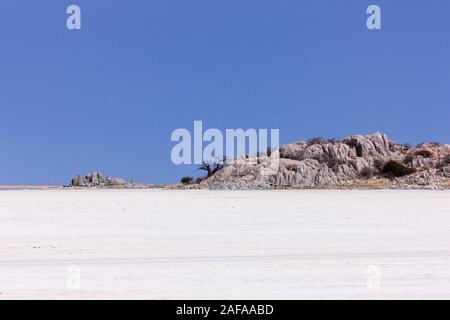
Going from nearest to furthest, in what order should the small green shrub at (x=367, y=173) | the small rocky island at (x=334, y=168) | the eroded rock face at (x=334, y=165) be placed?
1. the small rocky island at (x=334, y=168)
2. the eroded rock face at (x=334, y=165)
3. the small green shrub at (x=367, y=173)

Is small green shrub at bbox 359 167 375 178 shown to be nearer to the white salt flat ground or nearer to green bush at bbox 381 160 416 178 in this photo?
green bush at bbox 381 160 416 178

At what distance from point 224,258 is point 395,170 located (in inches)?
2892

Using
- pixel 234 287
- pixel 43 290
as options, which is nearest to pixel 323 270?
pixel 234 287

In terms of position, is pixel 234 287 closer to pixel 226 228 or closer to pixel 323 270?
pixel 323 270

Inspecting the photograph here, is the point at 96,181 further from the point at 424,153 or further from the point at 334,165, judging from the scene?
the point at 424,153

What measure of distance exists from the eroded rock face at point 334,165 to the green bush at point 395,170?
1.26 metres

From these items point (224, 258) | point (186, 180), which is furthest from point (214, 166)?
point (224, 258)

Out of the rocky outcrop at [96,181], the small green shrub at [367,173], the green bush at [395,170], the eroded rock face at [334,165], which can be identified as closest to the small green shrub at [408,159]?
the eroded rock face at [334,165]

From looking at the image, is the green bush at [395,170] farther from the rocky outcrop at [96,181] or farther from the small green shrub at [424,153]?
the rocky outcrop at [96,181]

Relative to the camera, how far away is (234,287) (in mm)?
8703

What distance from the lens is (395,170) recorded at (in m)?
81.8

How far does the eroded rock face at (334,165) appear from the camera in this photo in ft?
252
